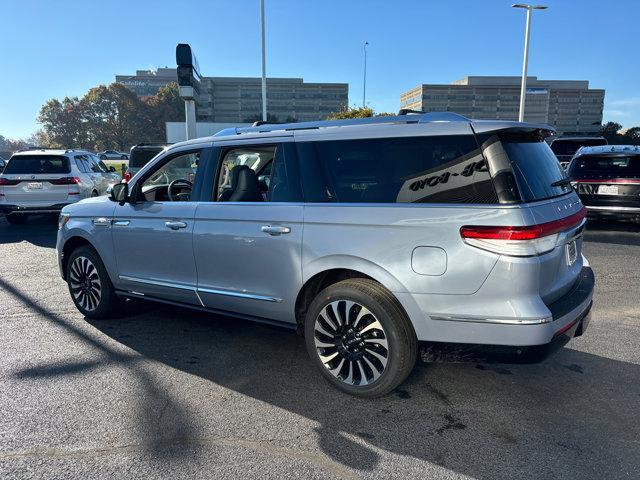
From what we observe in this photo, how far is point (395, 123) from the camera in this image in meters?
3.39

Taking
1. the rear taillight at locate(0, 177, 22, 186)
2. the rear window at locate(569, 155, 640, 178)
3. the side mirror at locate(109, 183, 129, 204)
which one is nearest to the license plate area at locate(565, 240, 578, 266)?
the side mirror at locate(109, 183, 129, 204)

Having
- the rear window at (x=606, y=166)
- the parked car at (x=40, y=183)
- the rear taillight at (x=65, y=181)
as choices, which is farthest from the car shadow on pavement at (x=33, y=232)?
the rear window at (x=606, y=166)

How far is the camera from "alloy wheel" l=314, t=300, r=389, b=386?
3.35 metres

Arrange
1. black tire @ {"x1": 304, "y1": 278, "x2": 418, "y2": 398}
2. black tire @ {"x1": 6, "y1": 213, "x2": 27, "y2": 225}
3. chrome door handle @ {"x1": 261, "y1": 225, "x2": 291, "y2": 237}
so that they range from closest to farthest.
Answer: black tire @ {"x1": 304, "y1": 278, "x2": 418, "y2": 398} < chrome door handle @ {"x1": 261, "y1": 225, "x2": 291, "y2": 237} < black tire @ {"x1": 6, "y1": 213, "x2": 27, "y2": 225}

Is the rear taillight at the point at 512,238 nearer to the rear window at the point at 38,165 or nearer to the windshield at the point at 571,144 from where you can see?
the rear window at the point at 38,165

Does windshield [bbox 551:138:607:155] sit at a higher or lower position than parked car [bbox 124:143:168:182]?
higher

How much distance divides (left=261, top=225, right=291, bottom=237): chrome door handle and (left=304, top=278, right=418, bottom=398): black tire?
529 mm

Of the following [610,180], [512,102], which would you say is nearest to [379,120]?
[610,180]

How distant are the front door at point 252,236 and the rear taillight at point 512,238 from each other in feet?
4.07

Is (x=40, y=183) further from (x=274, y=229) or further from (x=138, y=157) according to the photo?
(x=274, y=229)

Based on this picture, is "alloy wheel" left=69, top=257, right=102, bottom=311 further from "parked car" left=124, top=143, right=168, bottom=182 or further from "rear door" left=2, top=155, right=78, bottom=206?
"parked car" left=124, top=143, right=168, bottom=182

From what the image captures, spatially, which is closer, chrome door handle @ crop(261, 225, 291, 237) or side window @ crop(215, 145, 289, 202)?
chrome door handle @ crop(261, 225, 291, 237)

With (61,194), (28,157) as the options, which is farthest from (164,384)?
(28,157)

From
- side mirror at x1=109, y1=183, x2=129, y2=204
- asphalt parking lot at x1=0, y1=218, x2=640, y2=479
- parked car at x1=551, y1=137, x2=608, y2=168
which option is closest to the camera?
asphalt parking lot at x1=0, y1=218, x2=640, y2=479
